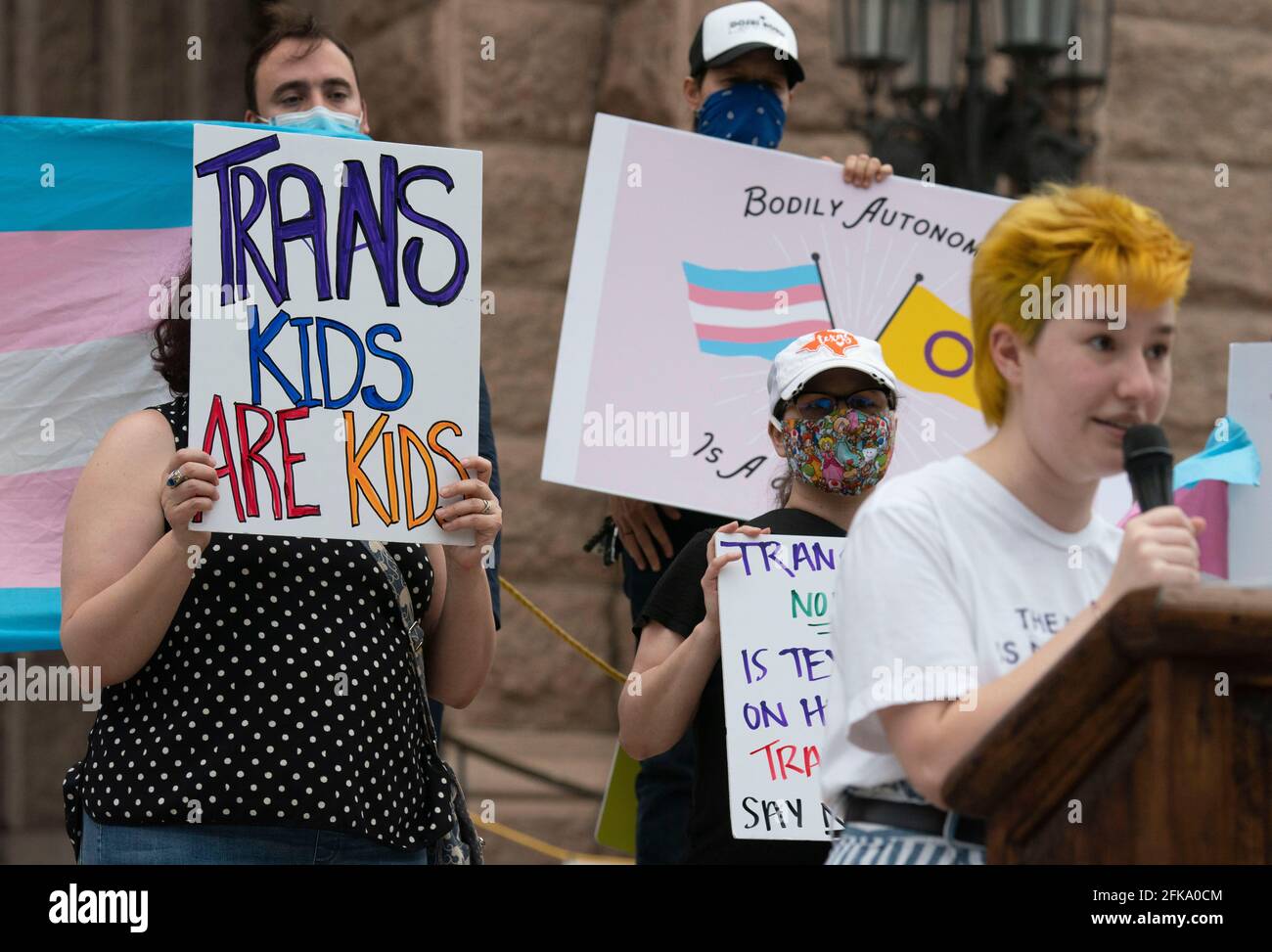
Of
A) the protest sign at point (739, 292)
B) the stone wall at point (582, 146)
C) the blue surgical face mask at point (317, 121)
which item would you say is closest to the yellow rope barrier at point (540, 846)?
the stone wall at point (582, 146)

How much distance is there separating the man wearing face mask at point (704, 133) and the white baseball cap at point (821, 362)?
2.50 ft

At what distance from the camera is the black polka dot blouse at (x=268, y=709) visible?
2.92 meters

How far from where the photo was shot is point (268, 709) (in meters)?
2.96

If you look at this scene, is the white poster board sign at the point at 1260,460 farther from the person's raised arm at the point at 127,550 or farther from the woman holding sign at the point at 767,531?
the person's raised arm at the point at 127,550

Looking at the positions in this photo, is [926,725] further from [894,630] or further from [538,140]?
[538,140]

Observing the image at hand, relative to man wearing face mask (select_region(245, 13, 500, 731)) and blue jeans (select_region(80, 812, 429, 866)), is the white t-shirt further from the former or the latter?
man wearing face mask (select_region(245, 13, 500, 731))

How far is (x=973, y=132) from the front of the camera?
6348mm

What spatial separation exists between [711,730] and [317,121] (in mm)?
1451

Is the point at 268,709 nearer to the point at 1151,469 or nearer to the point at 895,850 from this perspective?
the point at 895,850

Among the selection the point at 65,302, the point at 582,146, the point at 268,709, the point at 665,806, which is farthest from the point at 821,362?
the point at 582,146

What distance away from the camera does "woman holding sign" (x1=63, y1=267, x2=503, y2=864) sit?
2.90 metres

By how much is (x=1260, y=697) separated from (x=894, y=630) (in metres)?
0.44

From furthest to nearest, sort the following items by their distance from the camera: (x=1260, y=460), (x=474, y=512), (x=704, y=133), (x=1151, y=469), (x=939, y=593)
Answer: (x=704, y=133)
(x=1260, y=460)
(x=474, y=512)
(x=939, y=593)
(x=1151, y=469)
